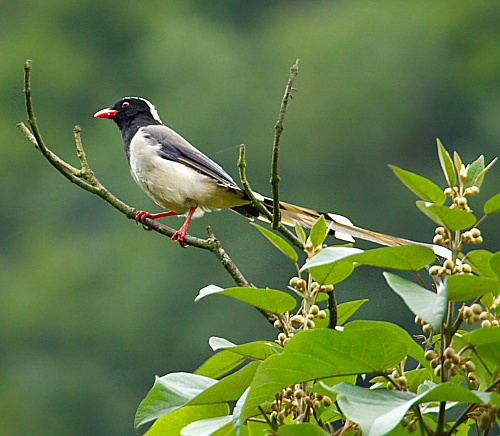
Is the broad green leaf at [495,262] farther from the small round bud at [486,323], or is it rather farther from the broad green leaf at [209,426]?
the broad green leaf at [209,426]

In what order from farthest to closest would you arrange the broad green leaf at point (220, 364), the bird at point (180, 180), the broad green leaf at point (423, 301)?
1. the bird at point (180, 180)
2. the broad green leaf at point (220, 364)
3. the broad green leaf at point (423, 301)

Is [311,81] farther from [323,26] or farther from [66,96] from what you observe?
[66,96]

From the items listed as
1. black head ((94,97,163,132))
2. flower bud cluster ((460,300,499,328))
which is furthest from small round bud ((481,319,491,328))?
black head ((94,97,163,132))

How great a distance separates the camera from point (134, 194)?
15.3 m

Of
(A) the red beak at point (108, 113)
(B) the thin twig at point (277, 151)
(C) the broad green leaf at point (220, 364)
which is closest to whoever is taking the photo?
(C) the broad green leaf at point (220, 364)

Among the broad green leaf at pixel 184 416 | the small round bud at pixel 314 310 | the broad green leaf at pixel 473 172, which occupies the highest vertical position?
the broad green leaf at pixel 473 172

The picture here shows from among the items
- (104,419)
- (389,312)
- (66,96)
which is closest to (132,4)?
(66,96)

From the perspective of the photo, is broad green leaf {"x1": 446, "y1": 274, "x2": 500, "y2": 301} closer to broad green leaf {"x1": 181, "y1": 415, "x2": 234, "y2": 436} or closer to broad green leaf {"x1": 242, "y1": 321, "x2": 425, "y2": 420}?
broad green leaf {"x1": 242, "y1": 321, "x2": 425, "y2": 420}

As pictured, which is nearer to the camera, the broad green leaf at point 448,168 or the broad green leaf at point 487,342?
the broad green leaf at point 487,342

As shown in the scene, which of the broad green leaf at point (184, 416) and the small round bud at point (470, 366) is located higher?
the small round bud at point (470, 366)

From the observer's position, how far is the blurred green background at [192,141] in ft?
49.6

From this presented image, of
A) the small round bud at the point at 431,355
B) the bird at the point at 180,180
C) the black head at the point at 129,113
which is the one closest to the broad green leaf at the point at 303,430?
the small round bud at the point at 431,355

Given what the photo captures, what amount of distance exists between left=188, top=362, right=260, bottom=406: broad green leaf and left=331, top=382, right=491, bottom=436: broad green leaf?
148 mm

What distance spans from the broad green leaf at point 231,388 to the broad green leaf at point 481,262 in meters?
0.29
